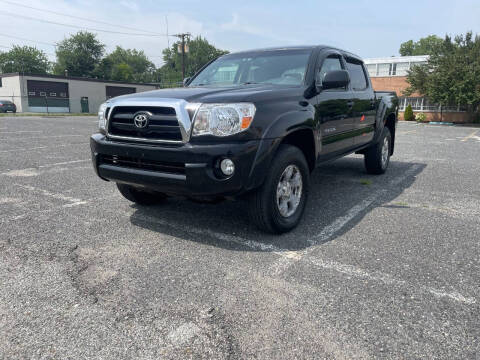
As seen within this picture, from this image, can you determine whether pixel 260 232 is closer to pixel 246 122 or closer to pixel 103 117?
pixel 246 122

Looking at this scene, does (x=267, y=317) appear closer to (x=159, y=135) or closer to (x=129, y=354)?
(x=129, y=354)

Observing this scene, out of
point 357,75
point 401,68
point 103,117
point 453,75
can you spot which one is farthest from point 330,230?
point 401,68

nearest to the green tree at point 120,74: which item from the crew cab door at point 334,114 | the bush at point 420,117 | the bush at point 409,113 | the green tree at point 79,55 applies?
the green tree at point 79,55

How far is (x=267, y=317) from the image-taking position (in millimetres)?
2236

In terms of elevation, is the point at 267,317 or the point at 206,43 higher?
the point at 206,43

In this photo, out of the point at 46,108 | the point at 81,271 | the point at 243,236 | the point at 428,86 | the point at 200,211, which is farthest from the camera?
the point at 46,108

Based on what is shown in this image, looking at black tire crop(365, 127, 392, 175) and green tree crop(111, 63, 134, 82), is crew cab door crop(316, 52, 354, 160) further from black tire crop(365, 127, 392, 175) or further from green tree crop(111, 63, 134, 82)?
green tree crop(111, 63, 134, 82)

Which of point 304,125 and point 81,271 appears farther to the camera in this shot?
point 304,125

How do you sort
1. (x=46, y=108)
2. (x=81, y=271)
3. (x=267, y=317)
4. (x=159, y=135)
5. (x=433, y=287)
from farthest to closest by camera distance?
(x=46, y=108) < (x=159, y=135) < (x=81, y=271) < (x=433, y=287) < (x=267, y=317)

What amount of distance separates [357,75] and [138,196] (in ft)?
12.1

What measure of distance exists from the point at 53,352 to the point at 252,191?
1.91 m

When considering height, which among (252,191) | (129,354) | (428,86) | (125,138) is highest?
(428,86)

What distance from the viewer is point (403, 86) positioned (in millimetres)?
36906

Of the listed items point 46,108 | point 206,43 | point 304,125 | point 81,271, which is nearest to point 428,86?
point 304,125
